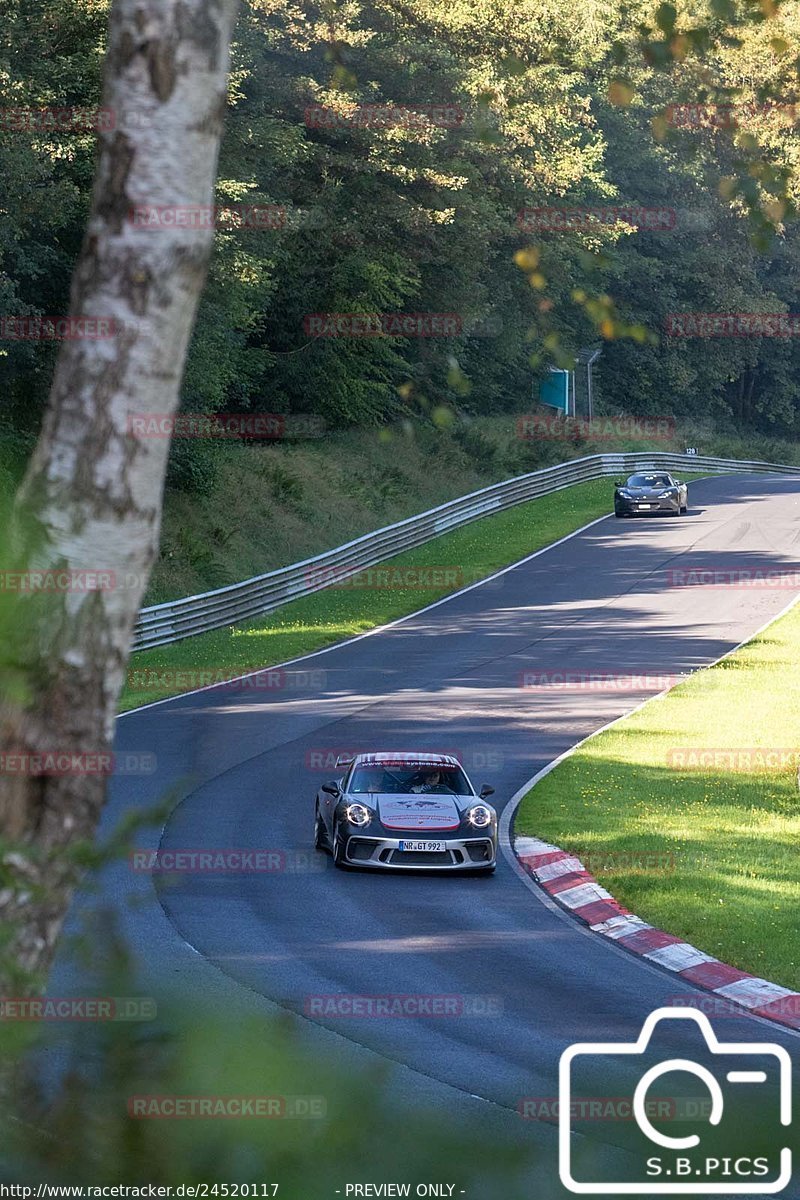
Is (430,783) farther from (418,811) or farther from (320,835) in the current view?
(320,835)

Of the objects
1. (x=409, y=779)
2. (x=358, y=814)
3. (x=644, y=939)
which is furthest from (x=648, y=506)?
(x=644, y=939)

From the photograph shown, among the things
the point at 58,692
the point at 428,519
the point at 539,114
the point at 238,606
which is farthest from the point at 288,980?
the point at 539,114

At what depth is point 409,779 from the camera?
61.6 feet

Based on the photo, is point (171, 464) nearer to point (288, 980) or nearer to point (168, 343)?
point (288, 980)

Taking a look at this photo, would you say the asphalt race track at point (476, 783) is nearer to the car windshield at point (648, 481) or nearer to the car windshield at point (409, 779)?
the car windshield at point (409, 779)

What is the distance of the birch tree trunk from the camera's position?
311cm

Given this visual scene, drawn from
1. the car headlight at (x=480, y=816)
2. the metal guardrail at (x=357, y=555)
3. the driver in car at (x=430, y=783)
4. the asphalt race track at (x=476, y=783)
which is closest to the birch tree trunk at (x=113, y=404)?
the asphalt race track at (x=476, y=783)

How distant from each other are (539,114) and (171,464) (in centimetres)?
1717

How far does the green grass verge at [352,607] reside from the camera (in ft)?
105

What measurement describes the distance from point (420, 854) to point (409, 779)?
1.55 meters

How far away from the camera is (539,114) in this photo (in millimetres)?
48469

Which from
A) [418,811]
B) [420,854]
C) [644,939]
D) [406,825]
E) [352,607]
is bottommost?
[644,939]

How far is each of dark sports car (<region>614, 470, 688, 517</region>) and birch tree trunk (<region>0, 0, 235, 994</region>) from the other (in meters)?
51.1

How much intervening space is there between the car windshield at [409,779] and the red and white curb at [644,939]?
1140mm
